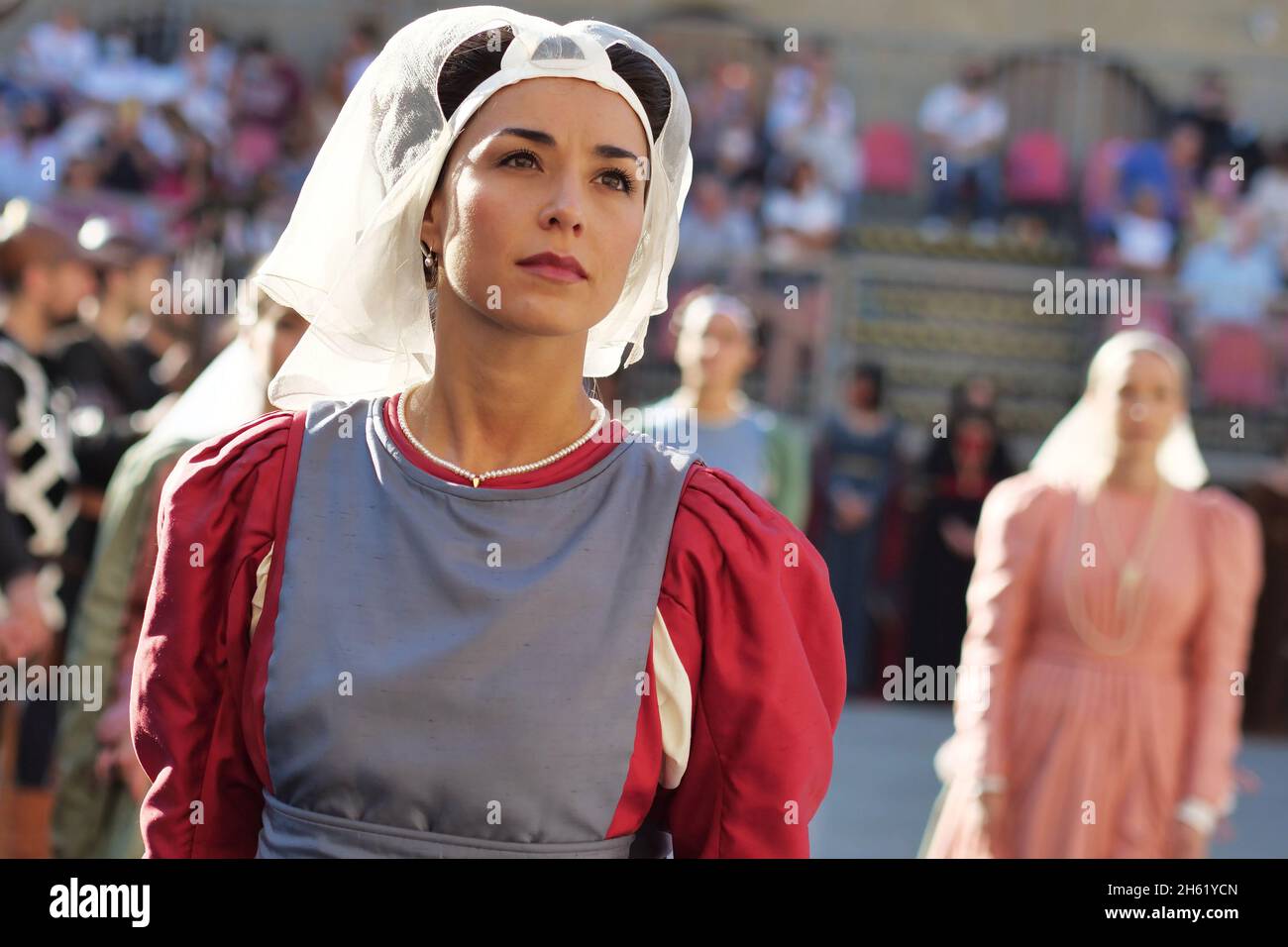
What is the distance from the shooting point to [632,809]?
7.55 feet

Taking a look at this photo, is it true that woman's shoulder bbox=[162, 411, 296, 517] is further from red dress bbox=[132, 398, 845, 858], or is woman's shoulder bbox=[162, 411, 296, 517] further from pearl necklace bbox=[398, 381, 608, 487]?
pearl necklace bbox=[398, 381, 608, 487]

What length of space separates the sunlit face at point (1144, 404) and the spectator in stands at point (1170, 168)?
827cm

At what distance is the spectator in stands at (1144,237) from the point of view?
1331cm

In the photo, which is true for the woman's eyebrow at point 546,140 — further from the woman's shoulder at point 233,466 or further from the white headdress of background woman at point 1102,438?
the white headdress of background woman at point 1102,438

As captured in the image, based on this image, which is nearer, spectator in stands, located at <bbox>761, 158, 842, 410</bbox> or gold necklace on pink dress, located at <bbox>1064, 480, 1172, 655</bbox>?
gold necklace on pink dress, located at <bbox>1064, 480, 1172, 655</bbox>

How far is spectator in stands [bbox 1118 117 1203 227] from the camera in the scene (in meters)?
13.7

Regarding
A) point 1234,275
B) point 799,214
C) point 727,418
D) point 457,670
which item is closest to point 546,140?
point 457,670

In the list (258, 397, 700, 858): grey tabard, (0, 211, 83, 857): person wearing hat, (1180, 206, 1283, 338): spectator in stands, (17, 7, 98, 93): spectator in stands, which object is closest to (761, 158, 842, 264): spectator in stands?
(1180, 206, 1283, 338): spectator in stands

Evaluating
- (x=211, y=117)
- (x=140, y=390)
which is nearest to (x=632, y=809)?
(x=140, y=390)

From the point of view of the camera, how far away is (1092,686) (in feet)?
18.0

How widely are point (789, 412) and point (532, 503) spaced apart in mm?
10256

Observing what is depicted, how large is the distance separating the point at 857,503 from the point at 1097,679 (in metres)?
5.44

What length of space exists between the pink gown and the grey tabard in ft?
10.7

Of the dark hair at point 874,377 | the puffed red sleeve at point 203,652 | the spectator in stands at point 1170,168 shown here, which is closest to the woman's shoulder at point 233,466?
the puffed red sleeve at point 203,652
